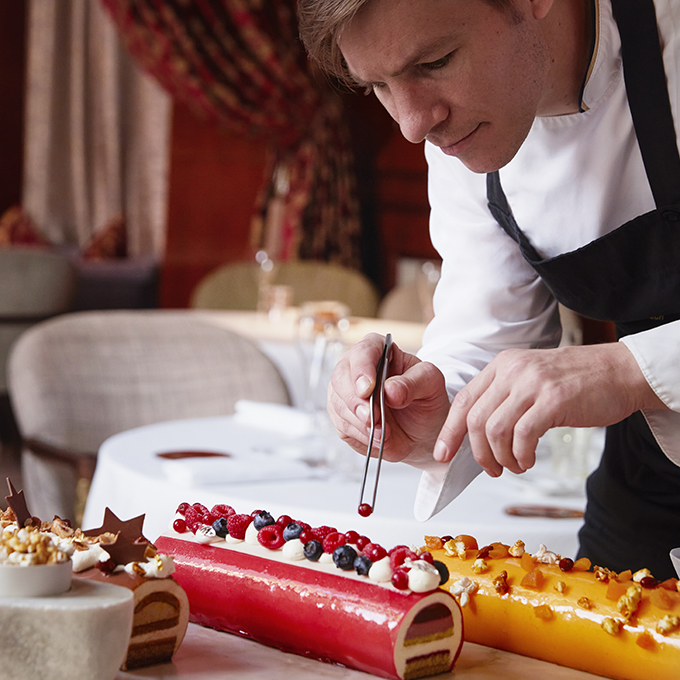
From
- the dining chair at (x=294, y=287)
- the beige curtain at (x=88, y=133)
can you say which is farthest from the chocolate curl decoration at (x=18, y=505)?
the beige curtain at (x=88, y=133)

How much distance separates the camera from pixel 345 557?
78 cm

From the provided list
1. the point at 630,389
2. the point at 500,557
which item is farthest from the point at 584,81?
the point at 500,557

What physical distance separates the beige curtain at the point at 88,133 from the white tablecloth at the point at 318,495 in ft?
22.3

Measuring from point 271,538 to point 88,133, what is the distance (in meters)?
8.56

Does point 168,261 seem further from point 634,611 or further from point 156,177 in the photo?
point 634,611

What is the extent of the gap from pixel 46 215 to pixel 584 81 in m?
8.20

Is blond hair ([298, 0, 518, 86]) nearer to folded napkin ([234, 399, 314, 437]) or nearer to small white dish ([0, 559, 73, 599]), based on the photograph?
small white dish ([0, 559, 73, 599])

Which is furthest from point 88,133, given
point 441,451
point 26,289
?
point 441,451

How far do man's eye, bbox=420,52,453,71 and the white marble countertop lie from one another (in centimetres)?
55

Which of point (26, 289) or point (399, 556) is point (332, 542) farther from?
point (26, 289)

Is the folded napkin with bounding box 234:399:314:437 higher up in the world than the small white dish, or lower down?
lower down

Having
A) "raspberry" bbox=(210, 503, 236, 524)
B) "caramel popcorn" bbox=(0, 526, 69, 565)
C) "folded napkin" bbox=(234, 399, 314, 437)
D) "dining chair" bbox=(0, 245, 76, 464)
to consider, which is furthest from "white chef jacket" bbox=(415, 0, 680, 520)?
"dining chair" bbox=(0, 245, 76, 464)

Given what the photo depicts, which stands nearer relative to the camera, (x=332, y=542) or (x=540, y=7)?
(x=332, y=542)

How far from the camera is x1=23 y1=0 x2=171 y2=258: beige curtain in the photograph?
861 cm
